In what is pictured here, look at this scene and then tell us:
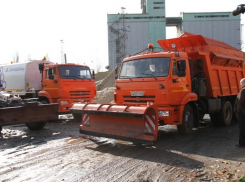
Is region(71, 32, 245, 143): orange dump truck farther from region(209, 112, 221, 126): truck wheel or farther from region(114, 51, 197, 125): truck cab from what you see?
region(209, 112, 221, 126): truck wheel

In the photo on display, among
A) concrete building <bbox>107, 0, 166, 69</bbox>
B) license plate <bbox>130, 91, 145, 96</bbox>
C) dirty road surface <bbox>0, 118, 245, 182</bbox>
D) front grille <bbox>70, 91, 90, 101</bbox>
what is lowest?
dirty road surface <bbox>0, 118, 245, 182</bbox>

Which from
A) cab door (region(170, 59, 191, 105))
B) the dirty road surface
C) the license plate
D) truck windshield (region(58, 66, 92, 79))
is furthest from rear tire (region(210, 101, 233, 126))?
truck windshield (region(58, 66, 92, 79))

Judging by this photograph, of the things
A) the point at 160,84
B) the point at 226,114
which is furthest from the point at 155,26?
the point at 160,84

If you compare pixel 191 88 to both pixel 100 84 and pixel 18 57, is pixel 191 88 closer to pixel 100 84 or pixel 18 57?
pixel 100 84

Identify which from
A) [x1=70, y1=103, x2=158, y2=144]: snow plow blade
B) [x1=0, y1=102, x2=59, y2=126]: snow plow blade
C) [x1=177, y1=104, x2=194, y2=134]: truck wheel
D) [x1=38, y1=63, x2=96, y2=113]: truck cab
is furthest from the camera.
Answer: [x1=38, y1=63, x2=96, y2=113]: truck cab

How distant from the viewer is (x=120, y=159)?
567 cm

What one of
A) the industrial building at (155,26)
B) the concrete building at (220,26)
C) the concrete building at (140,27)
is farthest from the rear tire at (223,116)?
the concrete building at (220,26)

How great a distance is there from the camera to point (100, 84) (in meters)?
36.2

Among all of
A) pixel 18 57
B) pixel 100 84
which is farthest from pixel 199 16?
pixel 18 57

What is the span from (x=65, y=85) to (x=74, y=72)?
90 centimetres

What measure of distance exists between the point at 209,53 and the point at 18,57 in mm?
42738

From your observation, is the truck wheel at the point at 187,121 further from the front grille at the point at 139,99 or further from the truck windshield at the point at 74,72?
the truck windshield at the point at 74,72

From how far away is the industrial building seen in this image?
168 feet

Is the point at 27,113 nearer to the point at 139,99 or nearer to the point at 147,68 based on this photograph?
the point at 139,99
